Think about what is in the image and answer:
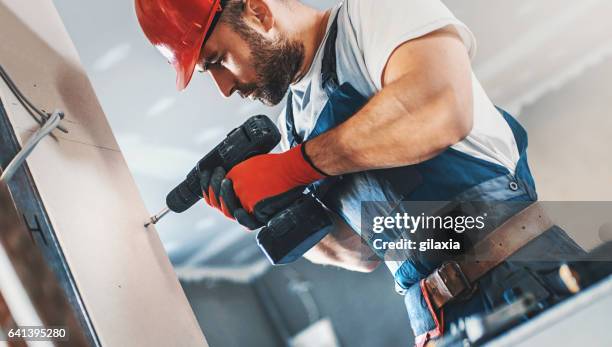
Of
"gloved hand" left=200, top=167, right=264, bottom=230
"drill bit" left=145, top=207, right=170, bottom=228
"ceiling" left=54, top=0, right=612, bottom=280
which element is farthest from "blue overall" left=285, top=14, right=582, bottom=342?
"ceiling" left=54, top=0, right=612, bottom=280

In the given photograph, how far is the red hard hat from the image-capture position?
44.9 inches

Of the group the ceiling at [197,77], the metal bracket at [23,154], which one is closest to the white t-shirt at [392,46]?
the metal bracket at [23,154]

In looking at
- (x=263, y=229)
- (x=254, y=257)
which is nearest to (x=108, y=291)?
(x=263, y=229)

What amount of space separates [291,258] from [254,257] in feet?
10.4

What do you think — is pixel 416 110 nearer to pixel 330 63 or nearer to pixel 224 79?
pixel 330 63

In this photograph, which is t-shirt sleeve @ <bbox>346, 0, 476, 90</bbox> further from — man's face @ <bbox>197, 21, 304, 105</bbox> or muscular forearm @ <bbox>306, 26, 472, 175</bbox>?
man's face @ <bbox>197, 21, 304, 105</bbox>

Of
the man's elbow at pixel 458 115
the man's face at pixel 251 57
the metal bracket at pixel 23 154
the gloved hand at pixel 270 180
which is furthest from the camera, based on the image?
the man's face at pixel 251 57

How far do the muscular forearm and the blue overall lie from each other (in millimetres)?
72

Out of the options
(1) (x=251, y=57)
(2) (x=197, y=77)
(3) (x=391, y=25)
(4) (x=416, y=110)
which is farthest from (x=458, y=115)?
(2) (x=197, y=77)

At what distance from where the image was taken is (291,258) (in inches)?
45.2

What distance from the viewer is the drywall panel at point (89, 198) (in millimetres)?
845

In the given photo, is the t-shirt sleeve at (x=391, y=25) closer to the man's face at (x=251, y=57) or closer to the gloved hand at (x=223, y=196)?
the man's face at (x=251, y=57)

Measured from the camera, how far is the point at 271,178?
1053mm

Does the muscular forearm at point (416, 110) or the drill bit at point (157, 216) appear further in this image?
the drill bit at point (157, 216)
